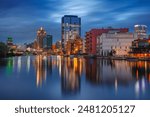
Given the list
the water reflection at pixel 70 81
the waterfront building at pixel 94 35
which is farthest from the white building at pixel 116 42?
the water reflection at pixel 70 81

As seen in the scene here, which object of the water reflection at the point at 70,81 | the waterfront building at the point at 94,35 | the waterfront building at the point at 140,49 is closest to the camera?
the water reflection at the point at 70,81

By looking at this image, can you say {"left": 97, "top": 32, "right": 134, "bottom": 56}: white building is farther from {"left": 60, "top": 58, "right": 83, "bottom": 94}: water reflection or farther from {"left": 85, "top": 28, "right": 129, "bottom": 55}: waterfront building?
{"left": 60, "top": 58, "right": 83, "bottom": 94}: water reflection

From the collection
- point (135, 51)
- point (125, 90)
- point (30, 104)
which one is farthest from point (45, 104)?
point (135, 51)

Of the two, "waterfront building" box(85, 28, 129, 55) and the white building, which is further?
"waterfront building" box(85, 28, 129, 55)

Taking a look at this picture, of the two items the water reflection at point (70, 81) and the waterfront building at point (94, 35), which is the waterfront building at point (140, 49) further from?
the water reflection at point (70, 81)

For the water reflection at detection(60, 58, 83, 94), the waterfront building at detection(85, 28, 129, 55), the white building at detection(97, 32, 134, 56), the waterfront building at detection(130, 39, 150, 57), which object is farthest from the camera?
Result: the waterfront building at detection(85, 28, 129, 55)

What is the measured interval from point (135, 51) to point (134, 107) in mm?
74031

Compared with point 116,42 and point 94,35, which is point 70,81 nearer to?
point 116,42

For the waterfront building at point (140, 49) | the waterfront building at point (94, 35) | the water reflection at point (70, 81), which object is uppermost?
the waterfront building at point (94, 35)

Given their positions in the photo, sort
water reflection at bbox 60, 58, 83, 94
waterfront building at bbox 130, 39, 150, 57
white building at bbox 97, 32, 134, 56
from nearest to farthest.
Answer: water reflection at bbox 60, 58, 83, 94 → waterfront building at bbox 130, 39, 150, 57 → white building at bbox 97, 32, 134, 56

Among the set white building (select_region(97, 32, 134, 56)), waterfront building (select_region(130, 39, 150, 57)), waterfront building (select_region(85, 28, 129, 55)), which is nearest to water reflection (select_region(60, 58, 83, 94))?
waterfront building (select_region(130, 39, 150, 57))

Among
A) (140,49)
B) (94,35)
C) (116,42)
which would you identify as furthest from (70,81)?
(94,35)

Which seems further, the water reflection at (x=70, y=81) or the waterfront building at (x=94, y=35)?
the waterfront building at (x=94, y=35)

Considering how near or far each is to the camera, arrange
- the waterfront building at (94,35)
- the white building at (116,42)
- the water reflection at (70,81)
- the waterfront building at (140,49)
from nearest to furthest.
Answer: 1. the water reflection at (70,81)
2. the waterfront building at (140,49)
3. the white building at (116,42)
4. the waterfront building at (94,35)
